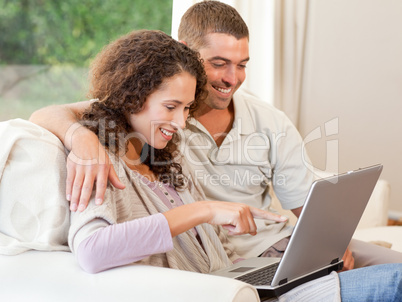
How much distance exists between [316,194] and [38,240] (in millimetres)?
597

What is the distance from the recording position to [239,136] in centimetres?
177

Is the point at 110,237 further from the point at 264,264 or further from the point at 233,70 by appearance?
the point at 233,70

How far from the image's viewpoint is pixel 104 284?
3.46 ft

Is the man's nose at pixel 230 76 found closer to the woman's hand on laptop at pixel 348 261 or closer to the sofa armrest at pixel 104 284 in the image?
the woman's hand on laptop at pixel 348 261

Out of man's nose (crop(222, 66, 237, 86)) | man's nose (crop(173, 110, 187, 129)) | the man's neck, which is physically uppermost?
man's nose (crop(222, 66, 237, 86))

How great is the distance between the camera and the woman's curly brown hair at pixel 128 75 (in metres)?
1.37

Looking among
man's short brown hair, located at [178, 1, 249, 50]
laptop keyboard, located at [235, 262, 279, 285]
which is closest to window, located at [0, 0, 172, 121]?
man's short brown hair, located at [178, 1, 249, 50]

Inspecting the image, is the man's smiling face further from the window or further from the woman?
the window

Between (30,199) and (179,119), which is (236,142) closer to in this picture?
(179,119)

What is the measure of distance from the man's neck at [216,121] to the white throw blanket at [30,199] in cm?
68

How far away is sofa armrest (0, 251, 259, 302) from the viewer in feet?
3.30

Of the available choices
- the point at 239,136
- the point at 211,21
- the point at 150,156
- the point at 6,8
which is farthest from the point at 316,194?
the point at 6,8

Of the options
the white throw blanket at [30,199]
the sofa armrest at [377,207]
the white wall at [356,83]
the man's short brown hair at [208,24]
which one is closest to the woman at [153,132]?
the white throw blanket at [30,199]

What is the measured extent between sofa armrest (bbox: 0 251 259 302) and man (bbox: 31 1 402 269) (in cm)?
62
